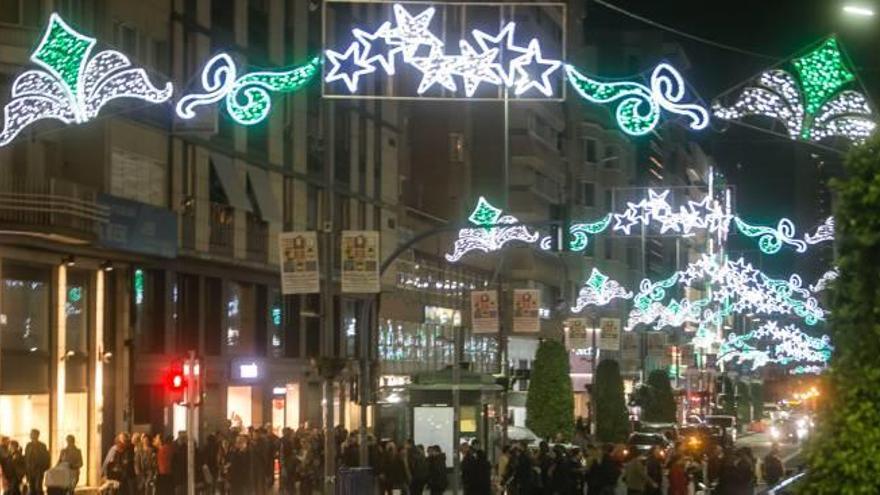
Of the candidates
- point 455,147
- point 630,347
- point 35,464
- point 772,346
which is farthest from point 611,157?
point 35,464

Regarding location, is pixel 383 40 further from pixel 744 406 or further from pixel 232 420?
pixel 744 406

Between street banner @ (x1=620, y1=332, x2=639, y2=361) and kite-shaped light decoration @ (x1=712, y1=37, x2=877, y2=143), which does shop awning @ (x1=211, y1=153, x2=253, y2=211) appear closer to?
kite-shaped light decoration @ (x1=712, y1=37, x2=877, y2=143)

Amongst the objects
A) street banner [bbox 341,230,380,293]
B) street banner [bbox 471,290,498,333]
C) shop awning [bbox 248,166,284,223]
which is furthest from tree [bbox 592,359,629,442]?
street banner [bbox 341,230,380,293]

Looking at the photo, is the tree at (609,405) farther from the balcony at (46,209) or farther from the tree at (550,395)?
the balcony at (46,209)

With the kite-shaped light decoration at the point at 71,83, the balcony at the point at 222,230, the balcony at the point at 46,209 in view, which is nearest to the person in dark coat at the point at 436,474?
the balcony at the point at 46,209

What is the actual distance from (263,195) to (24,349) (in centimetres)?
1547

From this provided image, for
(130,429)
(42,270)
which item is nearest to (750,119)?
(42,270)

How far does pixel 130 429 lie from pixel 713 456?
1516 cm

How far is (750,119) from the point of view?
21.4 m

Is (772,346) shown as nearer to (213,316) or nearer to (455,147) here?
(455,147)

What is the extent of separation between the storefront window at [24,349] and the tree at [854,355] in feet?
85.0

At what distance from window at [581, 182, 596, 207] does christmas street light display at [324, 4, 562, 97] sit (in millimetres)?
83354

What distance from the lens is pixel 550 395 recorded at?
55.3m

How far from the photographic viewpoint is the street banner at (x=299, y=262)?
101ft
